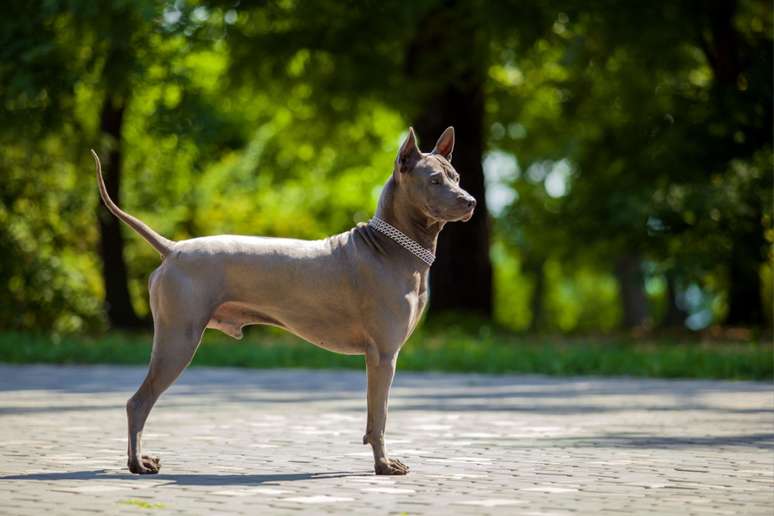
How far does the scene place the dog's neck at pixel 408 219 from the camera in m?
7.97

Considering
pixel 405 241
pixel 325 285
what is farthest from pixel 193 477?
pixel 405 241

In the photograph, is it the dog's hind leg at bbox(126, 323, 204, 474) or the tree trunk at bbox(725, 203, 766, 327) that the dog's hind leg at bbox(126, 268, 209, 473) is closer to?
the dog's hind leg at bbox(126, 323, 204, 474)

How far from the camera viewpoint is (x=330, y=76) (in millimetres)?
23953

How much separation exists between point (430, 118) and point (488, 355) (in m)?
7.47

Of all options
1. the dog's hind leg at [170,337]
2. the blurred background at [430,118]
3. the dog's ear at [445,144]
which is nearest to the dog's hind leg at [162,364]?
the dog's hind leg at [170,337]

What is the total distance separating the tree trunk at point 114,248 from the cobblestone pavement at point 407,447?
8.63 meters

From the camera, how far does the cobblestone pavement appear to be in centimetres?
649

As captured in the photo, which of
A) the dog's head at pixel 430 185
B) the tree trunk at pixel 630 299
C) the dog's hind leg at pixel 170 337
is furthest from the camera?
the tree trunk at pixel 630 299

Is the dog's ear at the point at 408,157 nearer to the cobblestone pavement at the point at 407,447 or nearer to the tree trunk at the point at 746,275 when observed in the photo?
the cobblestone pavement at the point at 407,447

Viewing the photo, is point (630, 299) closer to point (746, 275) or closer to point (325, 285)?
point (746, 275)

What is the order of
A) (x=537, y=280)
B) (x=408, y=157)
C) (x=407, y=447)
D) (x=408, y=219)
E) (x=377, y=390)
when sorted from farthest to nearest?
(x=537, y=280) < (x=407, y=447) < (x=408, y=219) < (x=408, y=157) < (x=377, y=390)

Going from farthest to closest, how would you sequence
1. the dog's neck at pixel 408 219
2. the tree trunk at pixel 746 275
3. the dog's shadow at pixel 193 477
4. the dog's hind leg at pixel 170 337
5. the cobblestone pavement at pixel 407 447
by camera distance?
the tree trunk at pixel 746 275, the dog's neck at pixel 408 219, the dog's hind leg at pixel 170 337, the dog's shadow at pixel 193 477, the cobblestone pavement at pixel 407 447

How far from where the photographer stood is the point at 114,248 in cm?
2394

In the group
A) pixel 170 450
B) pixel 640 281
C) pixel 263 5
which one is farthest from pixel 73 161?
pixel 170 450
